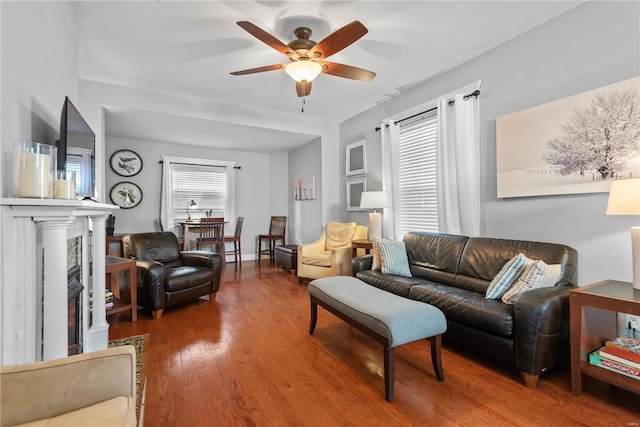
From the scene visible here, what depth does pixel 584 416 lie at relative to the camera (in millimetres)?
1575

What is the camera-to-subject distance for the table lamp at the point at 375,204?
3846mm

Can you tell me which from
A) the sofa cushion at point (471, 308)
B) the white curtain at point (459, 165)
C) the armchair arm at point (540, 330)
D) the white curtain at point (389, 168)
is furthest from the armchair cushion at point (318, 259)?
the armchair arm at point (540, 330)

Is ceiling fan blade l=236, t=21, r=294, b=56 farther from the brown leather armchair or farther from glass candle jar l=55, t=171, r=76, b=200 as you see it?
the brown leather armchair

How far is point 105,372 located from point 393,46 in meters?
3.24

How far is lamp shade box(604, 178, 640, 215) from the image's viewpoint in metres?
1.64

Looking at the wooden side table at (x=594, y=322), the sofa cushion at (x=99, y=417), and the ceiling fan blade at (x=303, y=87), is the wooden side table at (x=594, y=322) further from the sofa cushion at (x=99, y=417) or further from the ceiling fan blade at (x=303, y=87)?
the ceiling fan blade at (x=303, y=87)

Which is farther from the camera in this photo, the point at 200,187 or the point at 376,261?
the point at 200,187

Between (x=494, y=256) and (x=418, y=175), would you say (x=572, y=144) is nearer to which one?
(x=494, y=256)

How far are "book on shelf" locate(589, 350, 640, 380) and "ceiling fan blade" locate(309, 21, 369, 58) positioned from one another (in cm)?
256

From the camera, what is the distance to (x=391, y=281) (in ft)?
9.27

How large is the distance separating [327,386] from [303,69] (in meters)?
2.42

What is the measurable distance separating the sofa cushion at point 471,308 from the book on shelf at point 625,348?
54 centimetres

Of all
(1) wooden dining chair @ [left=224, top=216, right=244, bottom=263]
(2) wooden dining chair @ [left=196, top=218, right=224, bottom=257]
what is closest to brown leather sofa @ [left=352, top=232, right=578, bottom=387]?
(2) wooden dining chair @ [left=196, top=218, right=224, bottom=257]

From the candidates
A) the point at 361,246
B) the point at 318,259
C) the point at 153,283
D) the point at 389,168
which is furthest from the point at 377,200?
the point at 153,283
